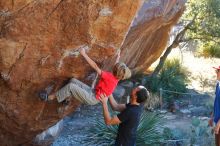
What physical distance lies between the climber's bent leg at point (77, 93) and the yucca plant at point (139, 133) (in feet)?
10.1

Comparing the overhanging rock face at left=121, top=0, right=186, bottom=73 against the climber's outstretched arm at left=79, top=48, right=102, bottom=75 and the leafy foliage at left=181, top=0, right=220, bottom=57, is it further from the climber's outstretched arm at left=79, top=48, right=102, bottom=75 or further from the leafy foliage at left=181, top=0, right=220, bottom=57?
the climber's outstretched arm at left=79, top=48, right=102, bottom=75

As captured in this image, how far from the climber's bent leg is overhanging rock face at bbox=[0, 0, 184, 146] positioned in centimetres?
29

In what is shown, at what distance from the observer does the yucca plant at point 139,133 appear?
10250 mm

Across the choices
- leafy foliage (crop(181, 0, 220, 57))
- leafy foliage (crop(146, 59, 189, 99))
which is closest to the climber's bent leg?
leafy foliage (crop(146, 59, 189, 99))

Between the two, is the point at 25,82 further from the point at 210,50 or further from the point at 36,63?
the point at 210,50

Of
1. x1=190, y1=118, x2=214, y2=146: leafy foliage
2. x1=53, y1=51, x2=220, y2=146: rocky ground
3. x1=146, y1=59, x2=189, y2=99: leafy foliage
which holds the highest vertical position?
x1=146, y1=59, x2=189, y2=99: leafy foliage

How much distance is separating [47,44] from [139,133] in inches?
153

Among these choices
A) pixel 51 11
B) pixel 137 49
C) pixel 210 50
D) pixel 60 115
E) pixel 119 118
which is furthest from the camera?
pixel 210 50

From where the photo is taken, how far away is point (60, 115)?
8.43 m

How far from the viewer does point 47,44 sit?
718 cm

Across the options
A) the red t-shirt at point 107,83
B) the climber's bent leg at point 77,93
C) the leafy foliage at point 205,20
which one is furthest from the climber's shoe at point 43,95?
the leafy foliage at point 205,20

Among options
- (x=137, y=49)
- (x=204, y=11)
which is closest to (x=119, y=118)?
(x=137, y=49)

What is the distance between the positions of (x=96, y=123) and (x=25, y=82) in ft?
12.5

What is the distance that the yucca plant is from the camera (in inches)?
404
